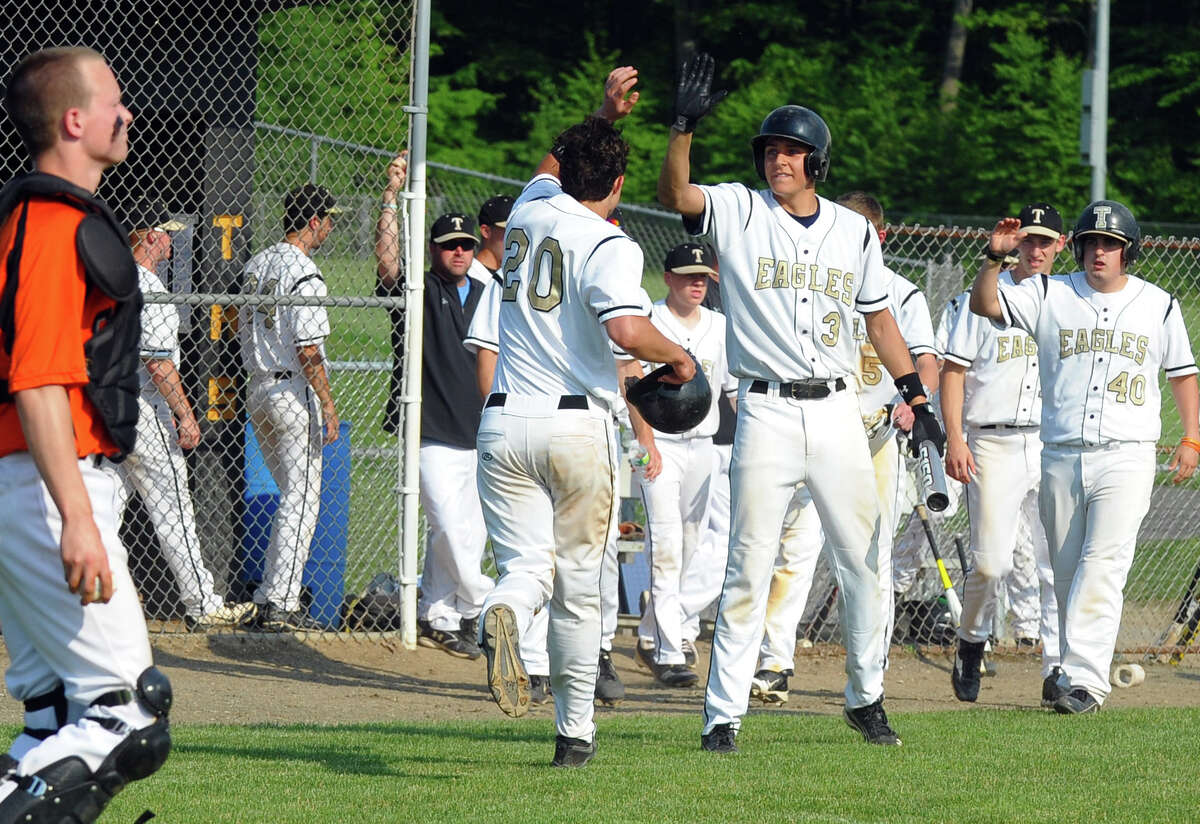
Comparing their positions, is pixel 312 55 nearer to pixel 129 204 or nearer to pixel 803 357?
pixel 129 204

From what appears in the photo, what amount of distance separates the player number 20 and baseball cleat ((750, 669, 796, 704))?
3.16 metres

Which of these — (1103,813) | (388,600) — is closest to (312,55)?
(388,600)

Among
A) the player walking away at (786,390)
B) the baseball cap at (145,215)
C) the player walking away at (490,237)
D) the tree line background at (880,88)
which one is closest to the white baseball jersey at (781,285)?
the player walking away at (786,390)

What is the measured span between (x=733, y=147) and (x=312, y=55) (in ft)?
41.6

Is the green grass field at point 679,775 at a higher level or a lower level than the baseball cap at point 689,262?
lower

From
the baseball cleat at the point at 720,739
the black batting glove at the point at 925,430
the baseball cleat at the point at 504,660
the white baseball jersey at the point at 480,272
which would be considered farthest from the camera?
the white baseball jersey at the point at 480,272

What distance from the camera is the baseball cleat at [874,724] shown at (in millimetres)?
6570

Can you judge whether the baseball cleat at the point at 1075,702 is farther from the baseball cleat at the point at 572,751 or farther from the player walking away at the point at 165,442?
the player walking away at the point at 165,442

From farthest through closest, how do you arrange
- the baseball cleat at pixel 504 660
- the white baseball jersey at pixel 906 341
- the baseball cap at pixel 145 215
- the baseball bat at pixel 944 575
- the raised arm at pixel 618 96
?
the baseball cap at pixel 145 215, the baseball bat at pixel 944 575, the white baseball jersey at pixel 906 341, the raised arm at pixel 618 96, the baseball cleat at pixel 504 660

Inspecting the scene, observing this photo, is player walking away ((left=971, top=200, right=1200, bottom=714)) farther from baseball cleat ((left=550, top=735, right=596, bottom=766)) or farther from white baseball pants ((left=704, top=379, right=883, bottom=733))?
baseball cleat ((left=550, top=735, right=596, bottom=766))

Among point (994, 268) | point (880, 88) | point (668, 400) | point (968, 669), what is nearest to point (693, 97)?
point (668, 400)

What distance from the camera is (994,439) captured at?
8.77 metres

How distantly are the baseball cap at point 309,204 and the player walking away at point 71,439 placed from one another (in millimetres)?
5517

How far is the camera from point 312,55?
2248cm
